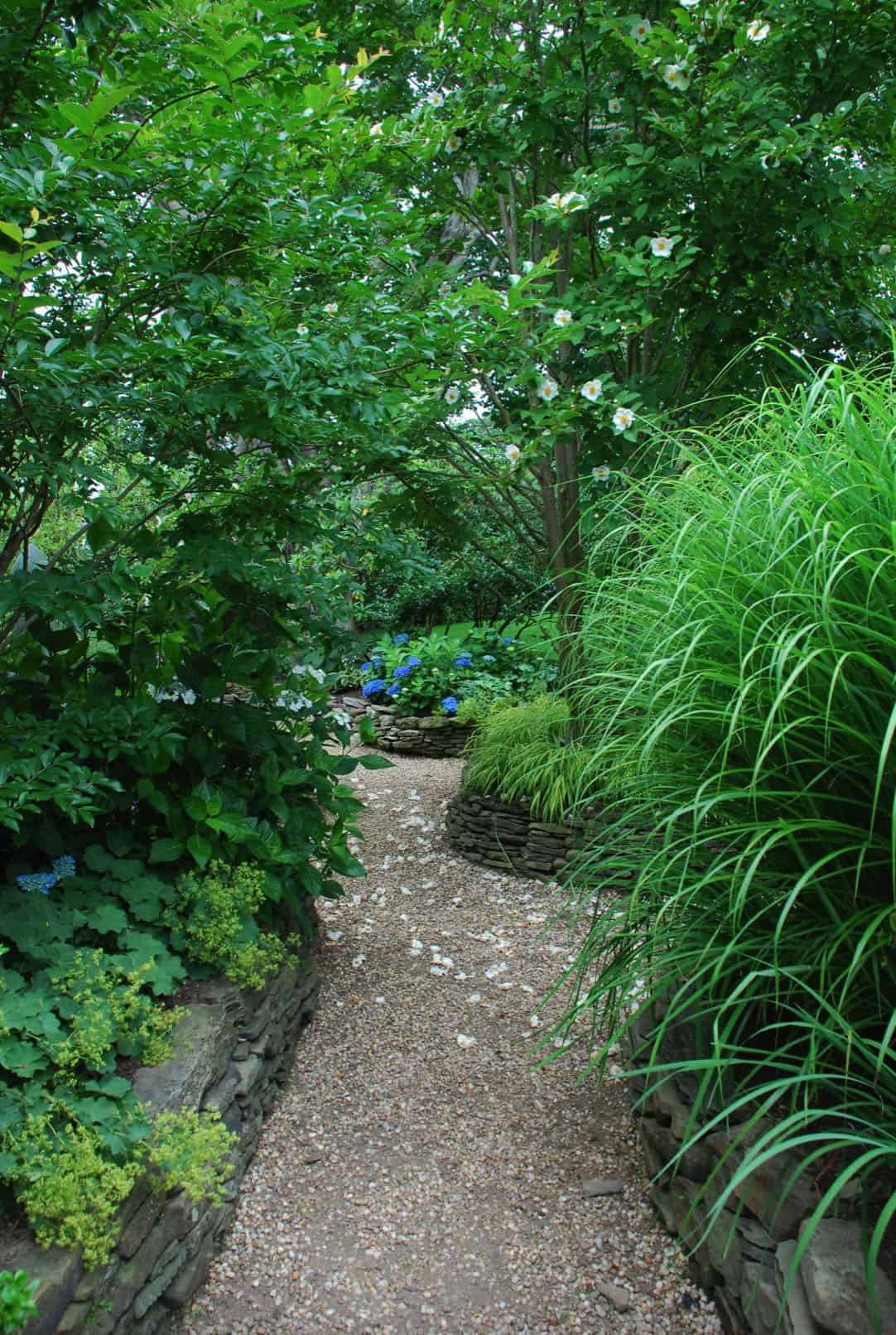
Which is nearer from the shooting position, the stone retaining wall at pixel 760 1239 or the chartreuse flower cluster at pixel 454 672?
the stone retaining wall at pixel 760 1239

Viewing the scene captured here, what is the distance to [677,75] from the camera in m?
2.78

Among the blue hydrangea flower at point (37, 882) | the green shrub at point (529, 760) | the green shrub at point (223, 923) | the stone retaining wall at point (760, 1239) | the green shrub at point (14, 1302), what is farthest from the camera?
the green shrub at point (529, 760)

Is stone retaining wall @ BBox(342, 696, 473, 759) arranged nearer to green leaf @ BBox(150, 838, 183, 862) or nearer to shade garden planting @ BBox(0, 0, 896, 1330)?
shade garden planting @ BBox(0, 0, 896, 1330)

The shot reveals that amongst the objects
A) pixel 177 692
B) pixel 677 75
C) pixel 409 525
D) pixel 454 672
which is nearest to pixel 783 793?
pixel 177 692

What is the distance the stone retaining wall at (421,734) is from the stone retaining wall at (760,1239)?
12.7ft

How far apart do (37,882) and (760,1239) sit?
1423 millimetres

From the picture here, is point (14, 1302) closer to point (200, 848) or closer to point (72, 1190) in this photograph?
point (72, 1190)

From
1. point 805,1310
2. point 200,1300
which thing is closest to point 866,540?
point 805,1310

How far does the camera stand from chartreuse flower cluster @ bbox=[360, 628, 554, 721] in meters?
5.64

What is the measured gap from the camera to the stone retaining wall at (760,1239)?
1.15 metres

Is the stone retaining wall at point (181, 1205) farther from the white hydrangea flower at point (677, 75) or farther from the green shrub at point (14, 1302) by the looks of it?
the white hydrangea flower at point (677, 75)

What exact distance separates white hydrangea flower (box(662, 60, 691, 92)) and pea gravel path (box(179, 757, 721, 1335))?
2611 mm

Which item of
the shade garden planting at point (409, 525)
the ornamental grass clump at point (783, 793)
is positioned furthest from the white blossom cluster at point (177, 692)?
the ornamental grass clump at point (783, 793)

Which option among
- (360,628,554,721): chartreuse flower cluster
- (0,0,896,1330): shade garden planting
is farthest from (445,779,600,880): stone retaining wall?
(360,628,554,721): chartreuse flower cluster
